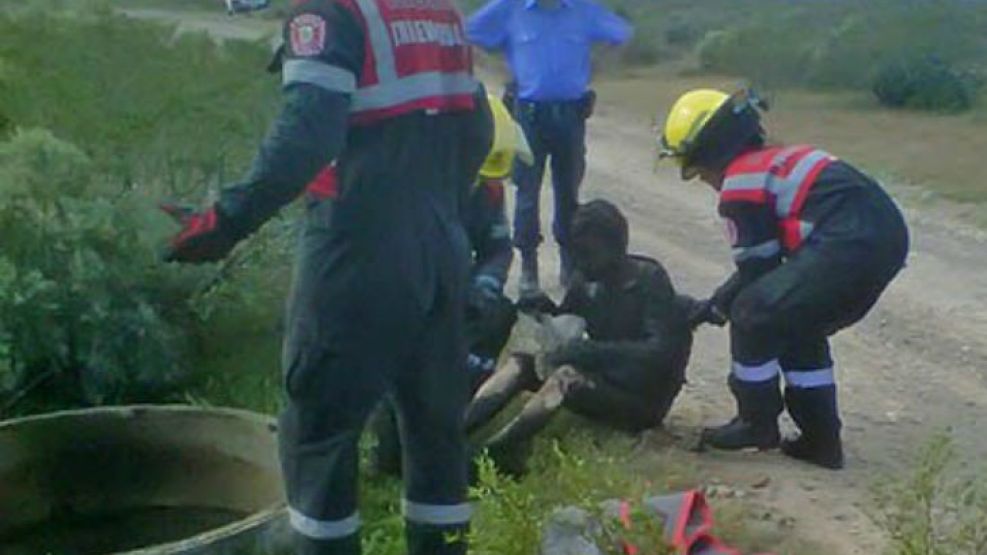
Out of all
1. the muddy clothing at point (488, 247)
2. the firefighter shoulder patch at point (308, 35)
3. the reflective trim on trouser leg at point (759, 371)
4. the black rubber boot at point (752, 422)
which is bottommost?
the black rubber boot at point (752, 422)

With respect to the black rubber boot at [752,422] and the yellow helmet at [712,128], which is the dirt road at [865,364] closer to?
the black rubber boot at [752,422]

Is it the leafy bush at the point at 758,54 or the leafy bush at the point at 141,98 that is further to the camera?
the leafy bush at the point at 758,54

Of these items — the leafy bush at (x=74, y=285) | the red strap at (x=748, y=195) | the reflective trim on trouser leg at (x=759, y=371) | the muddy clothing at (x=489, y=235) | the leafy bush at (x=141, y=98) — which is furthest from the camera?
the leafy bush at (x=141, y=98)

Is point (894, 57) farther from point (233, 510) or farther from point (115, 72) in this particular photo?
point (233, 510)

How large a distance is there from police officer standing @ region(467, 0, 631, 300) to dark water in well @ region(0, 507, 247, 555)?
Answer: 11.2ft

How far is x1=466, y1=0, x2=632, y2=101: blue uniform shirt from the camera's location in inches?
393

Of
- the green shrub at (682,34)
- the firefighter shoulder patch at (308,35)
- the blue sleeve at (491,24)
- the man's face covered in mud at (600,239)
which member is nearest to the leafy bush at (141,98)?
the blue sleeve at (491,24)

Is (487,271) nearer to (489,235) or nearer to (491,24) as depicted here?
(489,235)

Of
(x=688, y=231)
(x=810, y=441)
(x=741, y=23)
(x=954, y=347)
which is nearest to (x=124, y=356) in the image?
(x=810, y=441)

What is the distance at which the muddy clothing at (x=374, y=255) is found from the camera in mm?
4551

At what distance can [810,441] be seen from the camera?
6910 millimetres

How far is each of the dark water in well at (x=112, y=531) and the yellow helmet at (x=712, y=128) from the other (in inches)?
77.3

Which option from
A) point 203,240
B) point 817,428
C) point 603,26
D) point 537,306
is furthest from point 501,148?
point 603,26

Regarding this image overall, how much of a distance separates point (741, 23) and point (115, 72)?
27026mm
